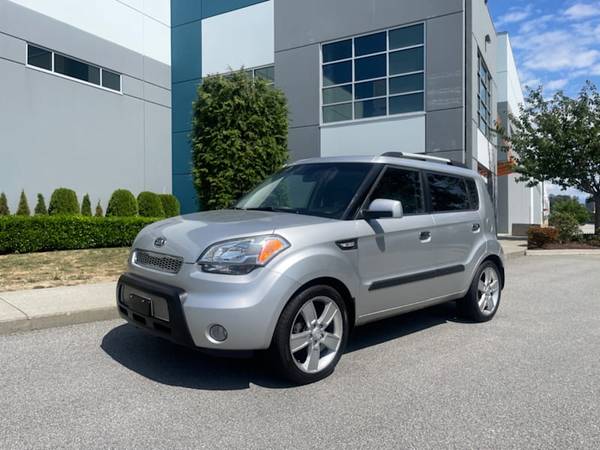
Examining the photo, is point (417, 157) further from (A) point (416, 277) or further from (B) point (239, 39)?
(B) point (239, 39)

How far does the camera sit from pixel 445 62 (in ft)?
50.6

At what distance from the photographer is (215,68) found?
19.6 meters

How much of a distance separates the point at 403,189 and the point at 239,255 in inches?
79.2

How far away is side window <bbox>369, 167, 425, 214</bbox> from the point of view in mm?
4609

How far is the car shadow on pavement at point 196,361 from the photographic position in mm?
3805

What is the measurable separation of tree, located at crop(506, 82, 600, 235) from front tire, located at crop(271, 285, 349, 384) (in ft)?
58.0

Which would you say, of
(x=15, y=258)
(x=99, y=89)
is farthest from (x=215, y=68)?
(x=15, y=258)

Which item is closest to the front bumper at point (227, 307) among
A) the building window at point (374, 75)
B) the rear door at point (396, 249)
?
the rear door at point (396, 249)

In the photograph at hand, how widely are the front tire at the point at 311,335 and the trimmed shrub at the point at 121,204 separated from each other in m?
13.9

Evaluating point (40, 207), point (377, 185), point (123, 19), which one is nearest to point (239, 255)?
point (377, 185)

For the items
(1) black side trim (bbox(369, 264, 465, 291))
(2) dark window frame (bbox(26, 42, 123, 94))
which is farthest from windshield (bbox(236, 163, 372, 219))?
(2) dark window frame (bbox(26, 42, 123, 94))

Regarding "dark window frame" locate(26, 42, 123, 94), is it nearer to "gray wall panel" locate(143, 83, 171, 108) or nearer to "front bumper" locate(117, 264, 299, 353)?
"gray wall panel" locate(143, 83, 171, 108)

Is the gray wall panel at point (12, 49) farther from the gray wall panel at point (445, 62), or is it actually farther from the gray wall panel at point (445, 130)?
the gray wall panel at point (445, 130)

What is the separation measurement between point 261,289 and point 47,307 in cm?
348
